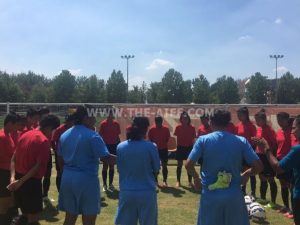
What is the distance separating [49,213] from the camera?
9078 mm

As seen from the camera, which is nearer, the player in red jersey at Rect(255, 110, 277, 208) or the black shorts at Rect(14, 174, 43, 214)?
the black shorts at Rect(14, 174, 43, 214)

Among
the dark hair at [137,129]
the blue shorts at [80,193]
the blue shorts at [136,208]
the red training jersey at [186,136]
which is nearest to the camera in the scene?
the blue shorts at [136,208]

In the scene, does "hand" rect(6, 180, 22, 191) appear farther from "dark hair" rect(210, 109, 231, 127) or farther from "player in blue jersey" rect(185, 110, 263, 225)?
"dark hair" rect(210, 109, 231, 127)

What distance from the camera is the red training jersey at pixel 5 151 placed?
22.3 feet

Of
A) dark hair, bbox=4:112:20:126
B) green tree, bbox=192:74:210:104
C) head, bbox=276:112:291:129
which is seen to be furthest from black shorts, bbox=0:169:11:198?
green tree, bbox=192:74:210:104

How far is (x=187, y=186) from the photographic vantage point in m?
12.7

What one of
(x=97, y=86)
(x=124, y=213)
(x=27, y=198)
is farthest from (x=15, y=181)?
(x=97, y=86)

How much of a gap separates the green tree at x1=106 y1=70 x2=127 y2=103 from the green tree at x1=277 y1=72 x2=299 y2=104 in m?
26.2

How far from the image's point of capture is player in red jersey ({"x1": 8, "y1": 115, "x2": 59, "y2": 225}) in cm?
593

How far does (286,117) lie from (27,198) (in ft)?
17.3

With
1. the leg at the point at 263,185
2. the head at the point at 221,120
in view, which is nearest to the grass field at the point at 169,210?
the leg at the point at 263,185

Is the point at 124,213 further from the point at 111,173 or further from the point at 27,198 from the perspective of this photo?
the point at 111,173

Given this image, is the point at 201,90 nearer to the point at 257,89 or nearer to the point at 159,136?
the point at 257,89

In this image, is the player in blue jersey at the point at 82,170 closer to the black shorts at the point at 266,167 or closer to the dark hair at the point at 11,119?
the dark hair at the point at 11,119
